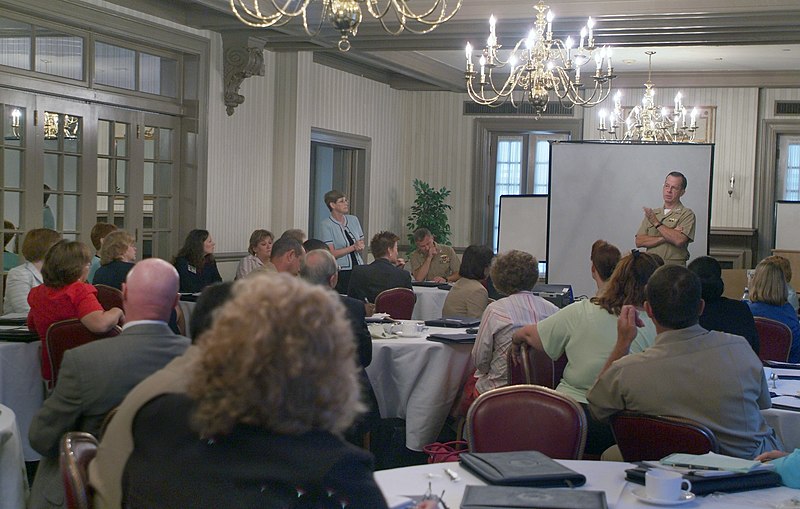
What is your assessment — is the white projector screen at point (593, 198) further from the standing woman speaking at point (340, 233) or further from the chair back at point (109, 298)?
the chair back at point (109, 298)

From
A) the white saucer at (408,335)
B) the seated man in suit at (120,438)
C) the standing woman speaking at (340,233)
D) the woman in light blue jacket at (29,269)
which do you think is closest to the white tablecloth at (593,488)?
the seated man in suit at (120,438)

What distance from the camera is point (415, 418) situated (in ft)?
18.9

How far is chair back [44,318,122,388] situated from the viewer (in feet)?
16.4

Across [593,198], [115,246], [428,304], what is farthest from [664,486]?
[593,198]

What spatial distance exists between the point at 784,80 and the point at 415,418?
32.8 ft

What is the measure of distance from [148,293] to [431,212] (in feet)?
36.3

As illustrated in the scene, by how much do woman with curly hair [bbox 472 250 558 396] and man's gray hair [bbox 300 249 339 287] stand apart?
2.93ft

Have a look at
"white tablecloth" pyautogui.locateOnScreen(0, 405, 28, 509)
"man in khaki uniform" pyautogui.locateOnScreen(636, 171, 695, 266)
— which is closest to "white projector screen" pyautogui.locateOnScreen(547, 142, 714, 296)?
"man in khaki uniform" pyautogui.locateOnScreen(636, 171, 695, 266)

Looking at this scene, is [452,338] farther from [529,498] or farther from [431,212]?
[431,212]

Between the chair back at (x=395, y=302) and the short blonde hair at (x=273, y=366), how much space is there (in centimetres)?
567

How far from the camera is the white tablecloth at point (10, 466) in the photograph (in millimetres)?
3287

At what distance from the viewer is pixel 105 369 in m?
2.92

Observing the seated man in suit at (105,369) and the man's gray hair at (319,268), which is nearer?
→ the seated man in suit at (105,369)

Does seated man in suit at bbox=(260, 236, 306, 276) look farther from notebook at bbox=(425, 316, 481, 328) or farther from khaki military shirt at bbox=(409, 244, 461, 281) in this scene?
khaki military shirt at bbox=(409, 244, 461, 281)
